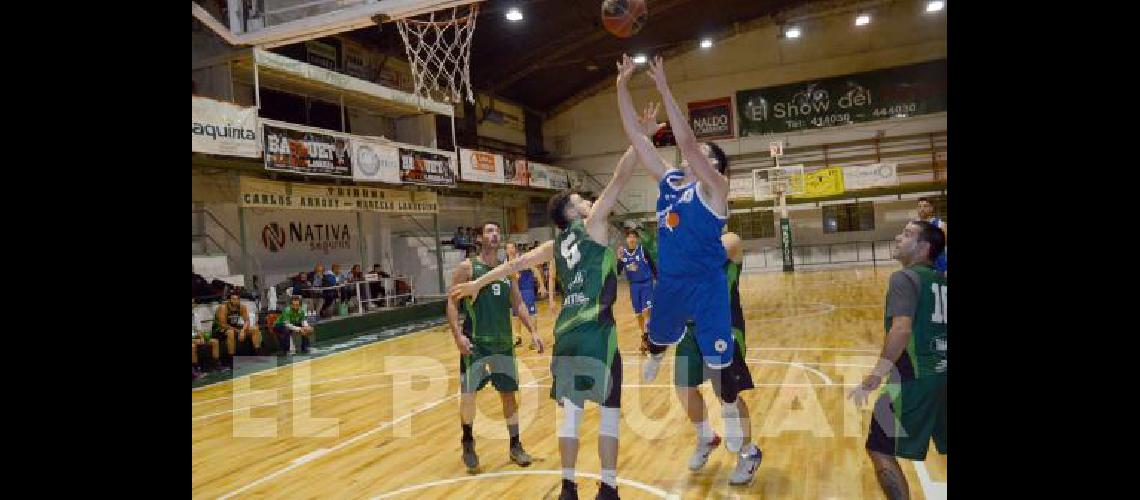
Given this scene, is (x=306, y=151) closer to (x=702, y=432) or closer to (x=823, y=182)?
(x=702, y=432)

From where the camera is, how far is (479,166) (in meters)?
18.3

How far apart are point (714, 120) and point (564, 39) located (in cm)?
646

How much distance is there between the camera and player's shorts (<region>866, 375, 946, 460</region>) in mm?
2723

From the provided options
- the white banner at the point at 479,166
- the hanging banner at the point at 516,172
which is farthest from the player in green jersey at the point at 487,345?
the hanging banner at the point at 516,172

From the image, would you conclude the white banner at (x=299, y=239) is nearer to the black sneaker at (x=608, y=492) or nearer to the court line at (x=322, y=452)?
Result: the court line at (x=322, y=452)

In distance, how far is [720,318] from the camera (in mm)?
3578

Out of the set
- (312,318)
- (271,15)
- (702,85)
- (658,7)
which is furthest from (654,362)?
(702,85)

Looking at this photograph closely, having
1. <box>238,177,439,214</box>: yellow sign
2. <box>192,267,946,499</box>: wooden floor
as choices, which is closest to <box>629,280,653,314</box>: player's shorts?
<box>192,267,946,499</box>: wooden floor

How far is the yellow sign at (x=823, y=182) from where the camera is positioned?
2070 cm

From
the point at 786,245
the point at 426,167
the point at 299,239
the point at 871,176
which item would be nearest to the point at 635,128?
the point at 426,167

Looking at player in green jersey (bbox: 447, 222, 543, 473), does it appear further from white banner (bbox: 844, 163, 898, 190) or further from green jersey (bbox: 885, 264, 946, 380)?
white banner (bbox: 844, 163, 898, 190)

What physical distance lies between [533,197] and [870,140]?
466 inches

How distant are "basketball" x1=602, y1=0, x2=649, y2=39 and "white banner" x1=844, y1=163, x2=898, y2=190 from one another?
18.8 meters
